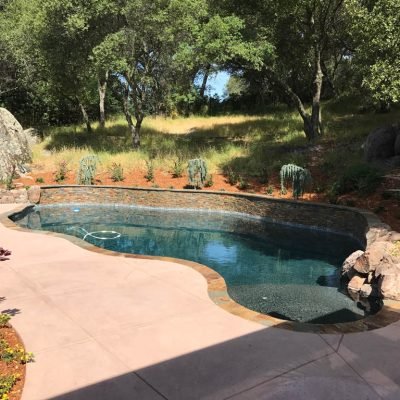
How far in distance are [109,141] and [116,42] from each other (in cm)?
770

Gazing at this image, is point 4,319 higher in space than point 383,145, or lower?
lower

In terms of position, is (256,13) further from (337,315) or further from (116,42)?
(337,315)

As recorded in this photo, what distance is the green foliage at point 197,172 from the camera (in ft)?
52.7

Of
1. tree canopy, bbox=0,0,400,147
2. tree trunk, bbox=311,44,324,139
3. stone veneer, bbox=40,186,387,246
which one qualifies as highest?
tree canopy, bbox=0,0,400,147

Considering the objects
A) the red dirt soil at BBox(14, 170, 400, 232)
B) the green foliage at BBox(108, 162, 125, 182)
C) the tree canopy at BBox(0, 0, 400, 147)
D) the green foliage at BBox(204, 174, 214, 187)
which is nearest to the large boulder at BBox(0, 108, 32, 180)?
the red dirt soil at BBox(14, 170, 400, 232)

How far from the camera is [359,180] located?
13.3m

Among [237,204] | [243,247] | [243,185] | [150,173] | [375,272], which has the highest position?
[150,173]

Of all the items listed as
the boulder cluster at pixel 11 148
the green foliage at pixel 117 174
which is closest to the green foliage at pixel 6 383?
the green foliage at pixel 117 174

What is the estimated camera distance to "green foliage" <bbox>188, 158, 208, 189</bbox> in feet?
52.7

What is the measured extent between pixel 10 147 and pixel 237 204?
1115 centimetres

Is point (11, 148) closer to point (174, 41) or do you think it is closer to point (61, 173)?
point (61, 173)

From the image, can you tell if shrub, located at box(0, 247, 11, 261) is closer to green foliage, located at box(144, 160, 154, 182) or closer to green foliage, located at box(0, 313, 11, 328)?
green foliage, located at box(0, 313, 11, 328)

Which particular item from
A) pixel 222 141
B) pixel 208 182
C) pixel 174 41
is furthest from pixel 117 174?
pixel 222 141

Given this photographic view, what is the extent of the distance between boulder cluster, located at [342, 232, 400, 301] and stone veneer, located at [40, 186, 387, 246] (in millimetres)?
1784
